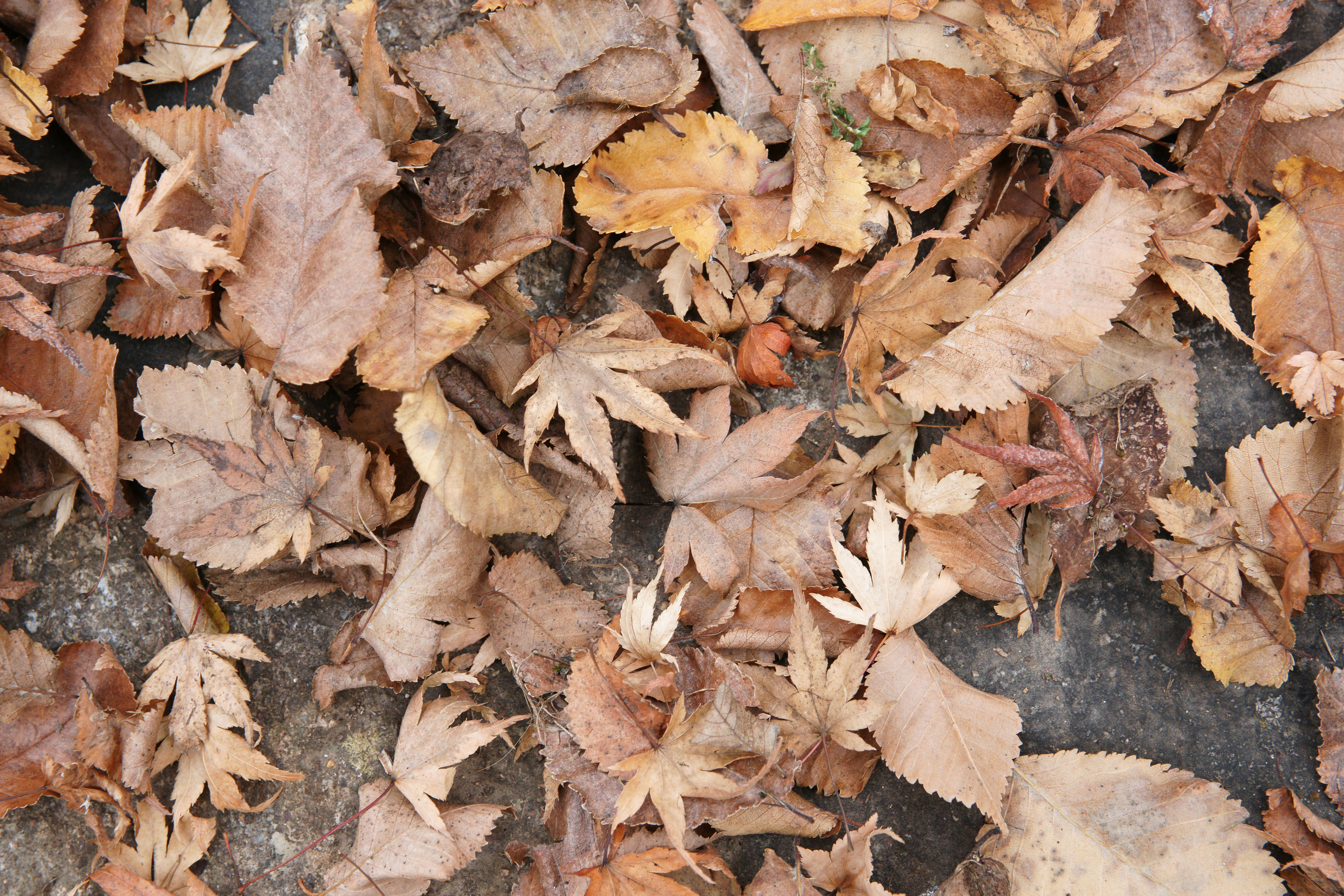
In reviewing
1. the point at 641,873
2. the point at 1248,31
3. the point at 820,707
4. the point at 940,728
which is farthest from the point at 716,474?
the point at 1248,31

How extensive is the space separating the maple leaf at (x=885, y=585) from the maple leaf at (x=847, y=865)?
44 cm

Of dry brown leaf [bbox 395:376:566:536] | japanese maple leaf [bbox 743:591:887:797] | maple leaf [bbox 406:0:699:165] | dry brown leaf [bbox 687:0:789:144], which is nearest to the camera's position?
dry brown leaf [bbox 395:376:566:536]

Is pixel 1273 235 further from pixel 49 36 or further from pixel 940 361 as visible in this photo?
pixel 49 36

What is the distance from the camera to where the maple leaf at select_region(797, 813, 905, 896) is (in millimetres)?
1805

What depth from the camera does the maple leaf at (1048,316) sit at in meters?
1.87

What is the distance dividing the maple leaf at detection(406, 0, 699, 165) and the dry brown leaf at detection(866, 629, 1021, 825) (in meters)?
1.44

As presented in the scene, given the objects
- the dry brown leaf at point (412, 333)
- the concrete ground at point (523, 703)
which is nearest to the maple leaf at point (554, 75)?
the concrete ground at point (523, 703)

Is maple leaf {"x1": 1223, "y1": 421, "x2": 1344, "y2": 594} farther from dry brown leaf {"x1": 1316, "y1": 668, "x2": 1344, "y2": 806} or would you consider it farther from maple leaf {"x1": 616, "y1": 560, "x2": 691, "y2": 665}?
maple leaf {"x1": 616, "y1": 560, "x2": 691, "y2": 665}

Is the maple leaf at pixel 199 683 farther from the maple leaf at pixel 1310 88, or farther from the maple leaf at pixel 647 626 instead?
the maple leaf at pixel 1310 88

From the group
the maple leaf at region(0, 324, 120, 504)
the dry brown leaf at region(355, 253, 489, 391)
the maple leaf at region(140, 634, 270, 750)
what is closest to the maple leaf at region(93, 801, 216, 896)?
the maple leaf at region(140, 634, 270, 750)

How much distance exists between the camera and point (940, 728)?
1.88 m

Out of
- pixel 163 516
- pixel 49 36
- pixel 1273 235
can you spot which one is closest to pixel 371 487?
pixel 163 516

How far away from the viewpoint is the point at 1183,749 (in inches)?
78.0

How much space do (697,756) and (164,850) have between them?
1.32m
